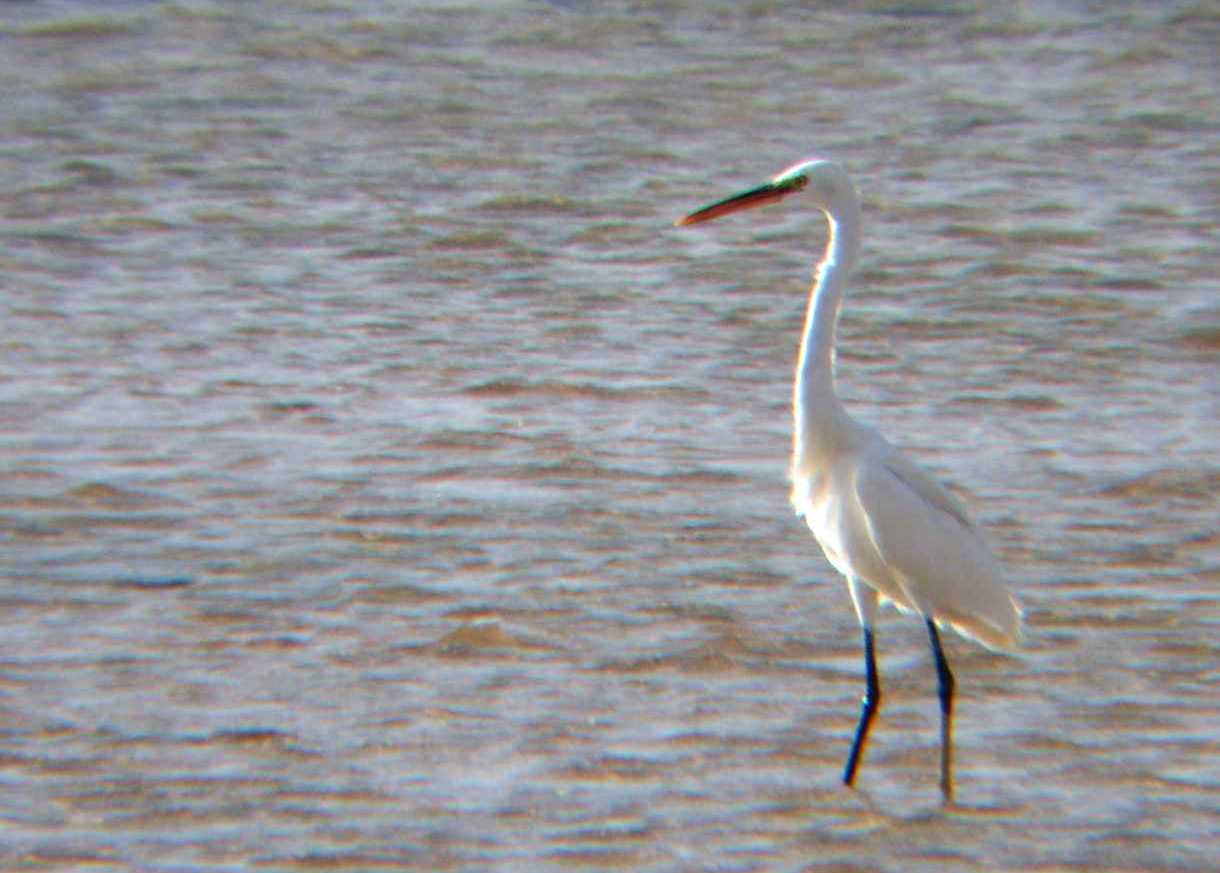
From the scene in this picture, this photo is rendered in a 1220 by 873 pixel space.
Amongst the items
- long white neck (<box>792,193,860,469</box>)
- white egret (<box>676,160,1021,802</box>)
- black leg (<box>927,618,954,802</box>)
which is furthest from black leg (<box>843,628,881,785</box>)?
long white neck (<box>792,193,860,469</box>)

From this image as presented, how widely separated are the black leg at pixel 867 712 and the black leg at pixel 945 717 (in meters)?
0.13

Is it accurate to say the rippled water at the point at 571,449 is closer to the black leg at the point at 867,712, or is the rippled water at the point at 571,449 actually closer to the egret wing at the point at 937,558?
the black leg at the point at 867,712

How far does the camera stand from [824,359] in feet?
17.3

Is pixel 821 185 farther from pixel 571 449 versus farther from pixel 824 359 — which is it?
pixel 571 449

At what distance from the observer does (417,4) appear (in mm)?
17078

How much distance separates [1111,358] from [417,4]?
9.01 metres

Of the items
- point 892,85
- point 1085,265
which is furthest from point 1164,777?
point 892,85

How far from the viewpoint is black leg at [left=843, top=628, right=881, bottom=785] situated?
508cm

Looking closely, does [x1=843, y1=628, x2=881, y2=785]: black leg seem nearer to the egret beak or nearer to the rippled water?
the rippled water

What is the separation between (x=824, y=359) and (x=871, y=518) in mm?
418

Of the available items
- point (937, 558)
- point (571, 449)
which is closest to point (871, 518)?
point (937, 558)

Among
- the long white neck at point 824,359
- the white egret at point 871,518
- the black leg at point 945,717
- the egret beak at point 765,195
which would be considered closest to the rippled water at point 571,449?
the black leg at point 945,717

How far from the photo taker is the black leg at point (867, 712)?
16.7 feet

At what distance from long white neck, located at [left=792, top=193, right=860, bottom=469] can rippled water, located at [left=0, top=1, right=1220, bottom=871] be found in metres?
0.65
